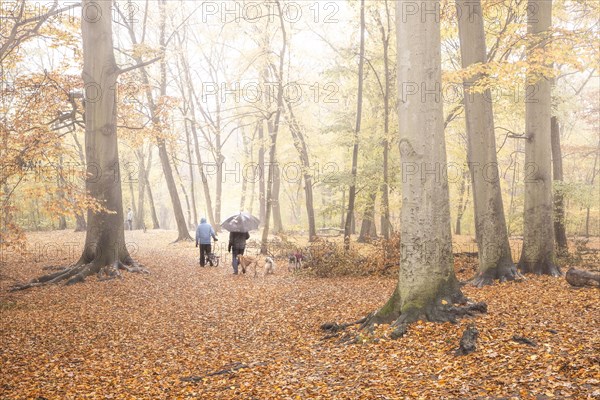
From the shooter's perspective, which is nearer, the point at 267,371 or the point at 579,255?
the point at 267,371

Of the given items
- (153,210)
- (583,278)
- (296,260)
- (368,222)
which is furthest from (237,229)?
(153,210)

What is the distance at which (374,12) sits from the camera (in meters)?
17.3

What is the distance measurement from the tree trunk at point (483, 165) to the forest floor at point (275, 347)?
2.19ft

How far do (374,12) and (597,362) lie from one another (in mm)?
15502

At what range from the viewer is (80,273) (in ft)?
39.3

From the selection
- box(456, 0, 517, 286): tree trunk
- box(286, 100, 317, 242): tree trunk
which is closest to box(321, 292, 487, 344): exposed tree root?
box(456, 0, 517, 286): tree trunk

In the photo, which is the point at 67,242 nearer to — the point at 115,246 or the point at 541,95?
the point at 115,246

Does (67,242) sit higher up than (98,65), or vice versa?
(98,65)

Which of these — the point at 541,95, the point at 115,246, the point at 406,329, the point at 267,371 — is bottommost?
the point at 267,371

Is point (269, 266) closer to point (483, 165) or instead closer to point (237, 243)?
point (237, 243)

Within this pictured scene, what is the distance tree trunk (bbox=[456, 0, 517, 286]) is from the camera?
9625 mm

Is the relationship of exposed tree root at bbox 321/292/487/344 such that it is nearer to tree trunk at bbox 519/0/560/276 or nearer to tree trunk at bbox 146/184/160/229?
tree trunk at bbox 519/0/560/276

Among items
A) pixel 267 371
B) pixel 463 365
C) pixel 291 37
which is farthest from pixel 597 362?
pixel 291 37

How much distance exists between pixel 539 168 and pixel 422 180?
5.37 metres
